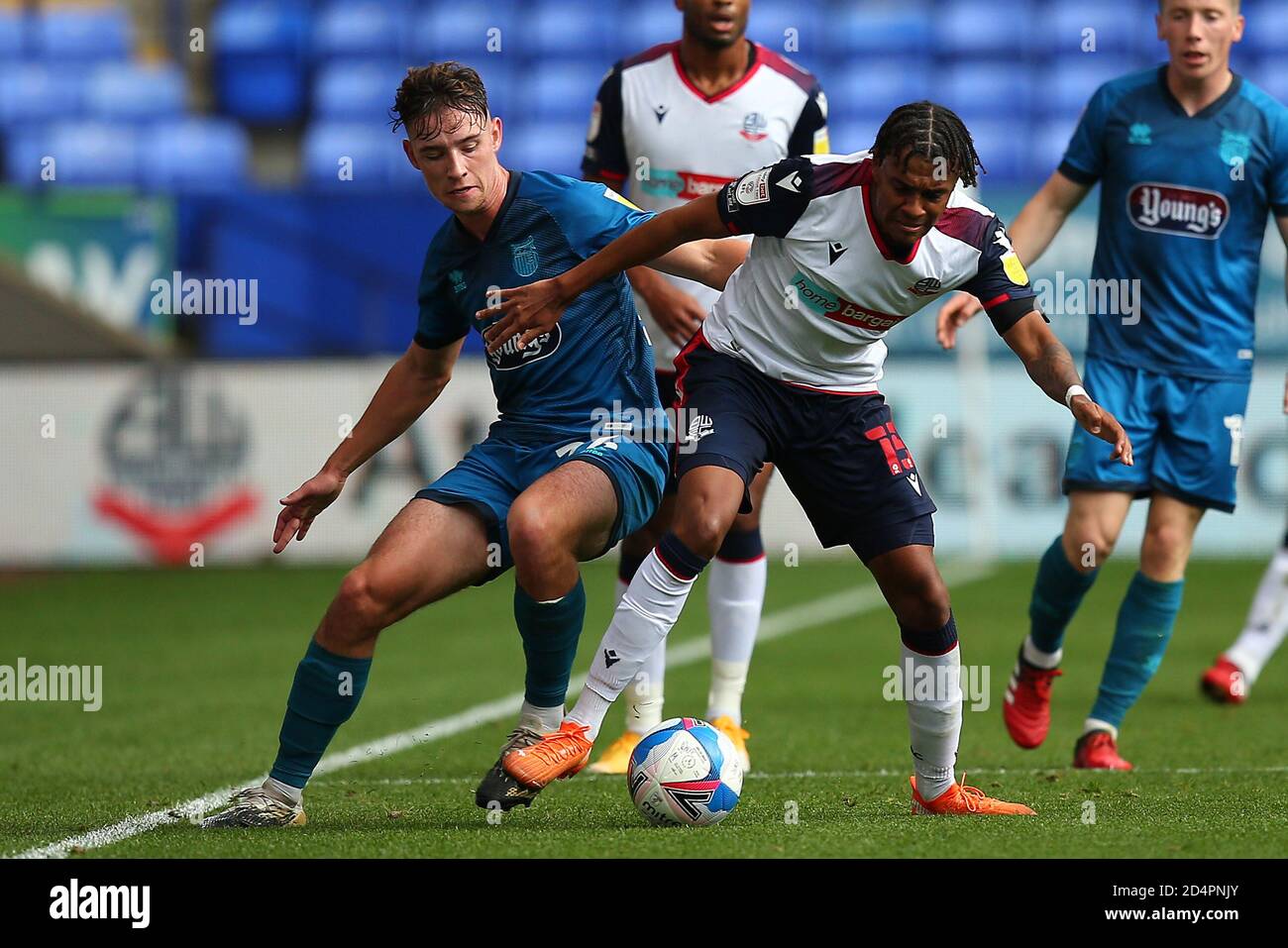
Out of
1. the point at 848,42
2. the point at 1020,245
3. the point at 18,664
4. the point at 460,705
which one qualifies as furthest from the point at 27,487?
the point at 1020,245

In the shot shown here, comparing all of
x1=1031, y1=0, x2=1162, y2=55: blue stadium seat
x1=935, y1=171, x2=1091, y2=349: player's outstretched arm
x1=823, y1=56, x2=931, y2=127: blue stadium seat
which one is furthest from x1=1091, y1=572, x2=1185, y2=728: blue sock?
x1=1031, y1=0, x2=1162, y2=55: blue stadium seat

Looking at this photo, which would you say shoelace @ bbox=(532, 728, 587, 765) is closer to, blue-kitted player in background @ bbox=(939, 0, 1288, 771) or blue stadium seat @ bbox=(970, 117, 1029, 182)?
blue-kitted player in background @ bbox=(939, 0, 1288, 771)

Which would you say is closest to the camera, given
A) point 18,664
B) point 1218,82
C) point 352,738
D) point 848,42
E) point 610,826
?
point 610,826

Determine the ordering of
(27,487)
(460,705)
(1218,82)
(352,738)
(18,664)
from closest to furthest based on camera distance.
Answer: (1218,82) → (352,738) → (460,705) → (18,664) → (27,487)

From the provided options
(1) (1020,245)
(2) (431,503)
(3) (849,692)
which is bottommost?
(3) (849,692)

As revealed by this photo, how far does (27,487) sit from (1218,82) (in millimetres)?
10446

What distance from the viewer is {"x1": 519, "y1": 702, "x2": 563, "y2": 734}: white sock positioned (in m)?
5.00

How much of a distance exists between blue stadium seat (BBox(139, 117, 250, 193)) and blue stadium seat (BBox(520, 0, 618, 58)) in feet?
10.1

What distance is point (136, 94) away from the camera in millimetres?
17750

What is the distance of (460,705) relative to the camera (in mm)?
8031

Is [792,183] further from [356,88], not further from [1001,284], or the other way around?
[356,88]

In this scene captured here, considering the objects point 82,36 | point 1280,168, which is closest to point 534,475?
point 1280,168

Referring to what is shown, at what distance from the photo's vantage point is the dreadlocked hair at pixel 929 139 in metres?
4.54

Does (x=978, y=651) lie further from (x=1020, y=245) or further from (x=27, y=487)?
(x=27, y=487)
